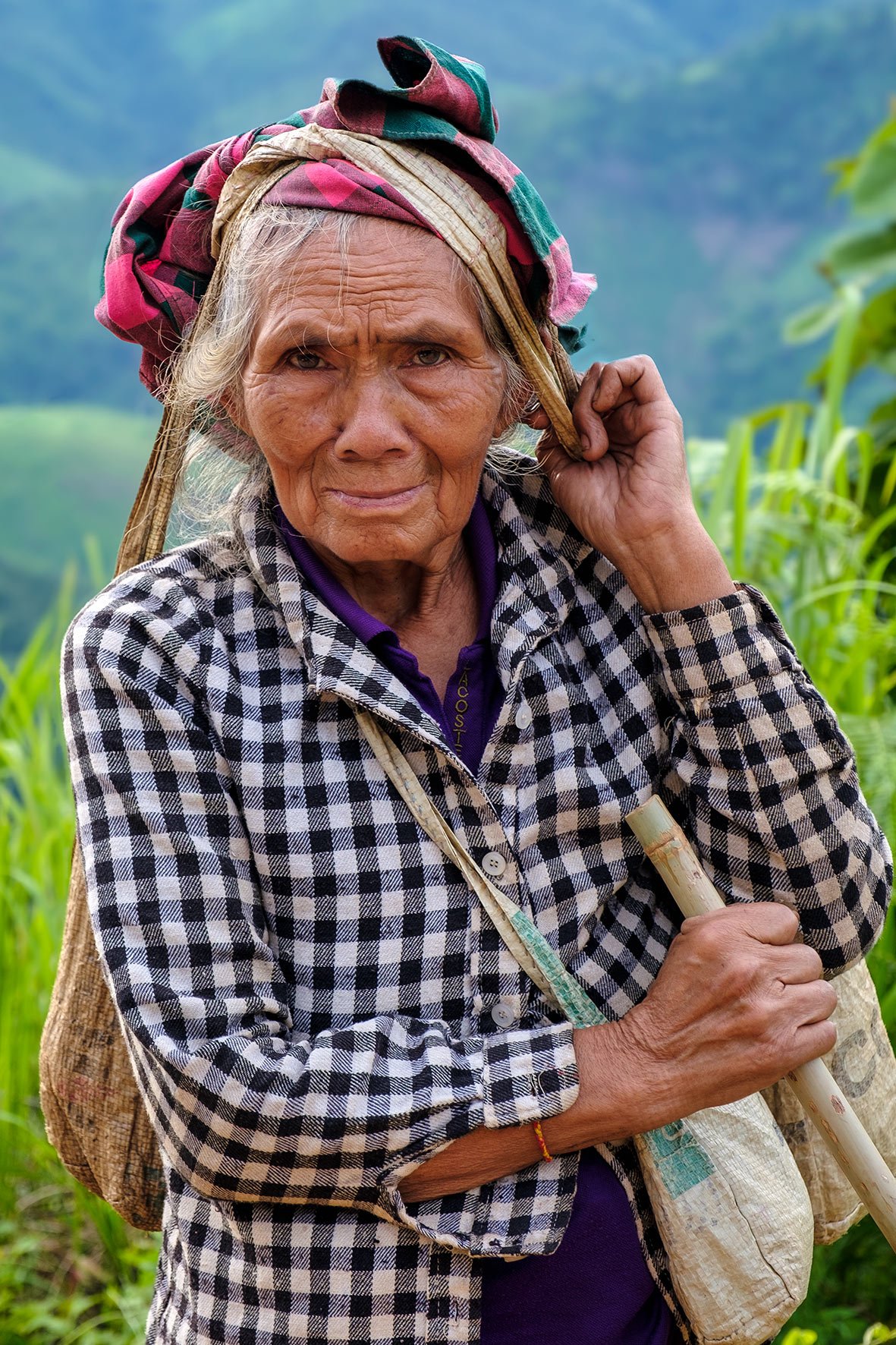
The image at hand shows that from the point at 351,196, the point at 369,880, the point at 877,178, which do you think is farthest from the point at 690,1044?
the point at 877,178

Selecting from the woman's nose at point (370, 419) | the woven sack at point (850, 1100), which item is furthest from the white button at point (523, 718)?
the woven sack at point (850, 1100)

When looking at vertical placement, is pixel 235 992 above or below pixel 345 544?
below

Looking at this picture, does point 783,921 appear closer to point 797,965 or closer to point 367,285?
point 797,965

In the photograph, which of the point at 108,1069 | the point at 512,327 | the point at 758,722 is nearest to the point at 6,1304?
the point at 108,1069

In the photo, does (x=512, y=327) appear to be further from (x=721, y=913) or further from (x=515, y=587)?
(x=721, y=913)

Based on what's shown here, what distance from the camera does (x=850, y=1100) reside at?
165 centimetres

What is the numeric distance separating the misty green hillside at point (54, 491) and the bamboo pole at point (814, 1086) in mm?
3643

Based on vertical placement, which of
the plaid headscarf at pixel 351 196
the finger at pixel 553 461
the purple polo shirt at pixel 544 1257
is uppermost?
the plaid headscarf at pixel 351 196

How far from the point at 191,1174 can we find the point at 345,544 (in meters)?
0.76

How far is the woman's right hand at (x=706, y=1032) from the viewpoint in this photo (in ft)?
4.60

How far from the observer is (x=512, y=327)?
60.7 inches

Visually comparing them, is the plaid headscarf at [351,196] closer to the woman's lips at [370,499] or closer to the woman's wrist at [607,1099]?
the woman's lips at [370,499]

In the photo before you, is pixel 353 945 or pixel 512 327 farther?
pixel 512 327

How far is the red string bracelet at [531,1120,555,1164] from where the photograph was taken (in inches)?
53.4
